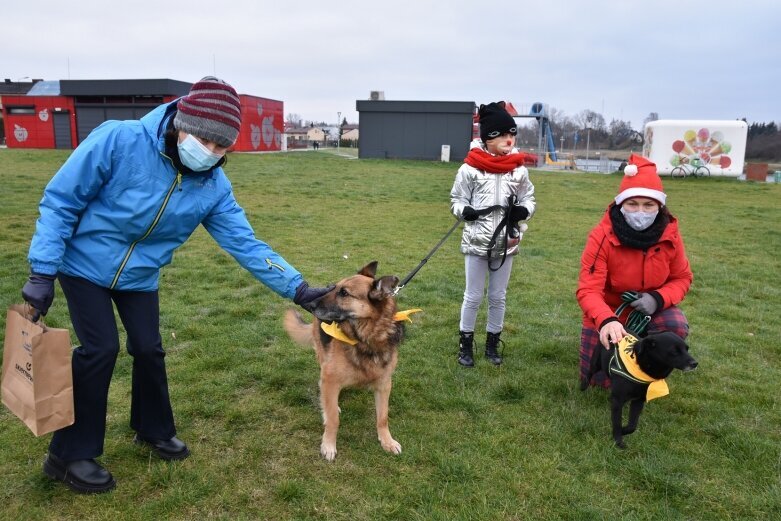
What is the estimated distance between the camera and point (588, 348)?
447cm

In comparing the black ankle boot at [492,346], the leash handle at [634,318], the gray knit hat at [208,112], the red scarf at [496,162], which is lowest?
the black ankle boot at [492,346]

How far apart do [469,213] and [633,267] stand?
137 centimetres

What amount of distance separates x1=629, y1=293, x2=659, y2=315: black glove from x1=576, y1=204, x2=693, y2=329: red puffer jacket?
0.10 metres

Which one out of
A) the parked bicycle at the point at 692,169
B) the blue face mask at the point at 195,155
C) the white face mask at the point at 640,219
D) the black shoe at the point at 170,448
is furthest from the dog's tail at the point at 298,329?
the parked bicycle at the point at 692,169

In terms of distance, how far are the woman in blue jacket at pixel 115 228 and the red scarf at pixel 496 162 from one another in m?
2.32

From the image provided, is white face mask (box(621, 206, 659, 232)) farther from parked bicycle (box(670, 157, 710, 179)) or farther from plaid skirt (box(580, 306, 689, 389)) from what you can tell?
parked bicycle (box(670, 157, 710, 179))

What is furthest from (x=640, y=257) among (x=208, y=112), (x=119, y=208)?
(x=119, y=208)

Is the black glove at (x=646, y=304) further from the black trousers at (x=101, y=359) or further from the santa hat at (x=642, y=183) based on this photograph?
the black trousers at (x=101, y=359)

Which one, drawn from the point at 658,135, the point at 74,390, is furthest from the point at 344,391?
the point at 658,135

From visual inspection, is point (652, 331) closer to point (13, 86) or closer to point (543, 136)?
point (543, 136)

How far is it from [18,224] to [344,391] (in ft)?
30.1

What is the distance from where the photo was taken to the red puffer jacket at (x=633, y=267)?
404cm

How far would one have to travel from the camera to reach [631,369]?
3373 mm

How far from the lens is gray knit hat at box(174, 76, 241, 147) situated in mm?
2713
